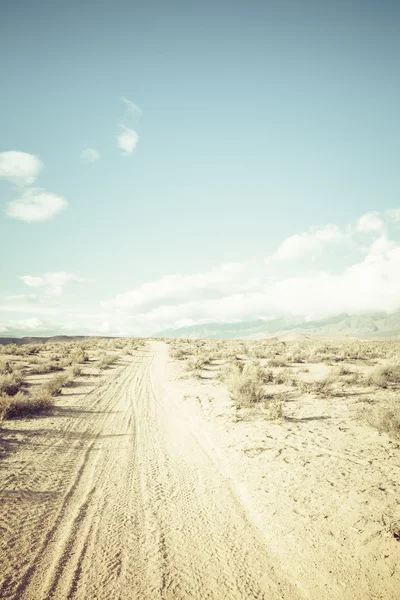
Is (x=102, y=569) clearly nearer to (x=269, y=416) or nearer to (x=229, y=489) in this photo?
(x=229, y=489)

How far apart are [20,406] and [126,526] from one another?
6767 mm

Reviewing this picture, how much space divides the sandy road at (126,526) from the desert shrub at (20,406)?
1.70m

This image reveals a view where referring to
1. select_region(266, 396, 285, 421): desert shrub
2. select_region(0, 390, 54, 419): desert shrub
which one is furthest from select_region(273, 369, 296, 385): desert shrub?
select_region(0, 390, 54, 419): desert shrub

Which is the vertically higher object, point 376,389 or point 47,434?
point 47,434

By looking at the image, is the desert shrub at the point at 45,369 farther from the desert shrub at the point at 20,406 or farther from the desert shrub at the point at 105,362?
the desert shrub at the point at 20,406

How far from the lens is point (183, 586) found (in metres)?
3.26

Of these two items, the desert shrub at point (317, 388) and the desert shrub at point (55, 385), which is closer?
the desert shrub at point (317, 388)

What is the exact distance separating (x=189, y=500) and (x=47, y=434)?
4831mm

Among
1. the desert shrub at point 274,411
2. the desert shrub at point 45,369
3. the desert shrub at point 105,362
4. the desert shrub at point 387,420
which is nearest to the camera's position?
the desert shrub at point 387,420

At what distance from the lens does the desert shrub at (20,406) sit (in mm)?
8645

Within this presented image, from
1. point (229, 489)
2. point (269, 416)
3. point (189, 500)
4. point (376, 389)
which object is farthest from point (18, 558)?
point (376, 389)

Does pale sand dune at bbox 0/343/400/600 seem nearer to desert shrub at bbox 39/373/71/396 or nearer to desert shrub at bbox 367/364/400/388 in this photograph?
desert shrub at bbox 39/373/71/396

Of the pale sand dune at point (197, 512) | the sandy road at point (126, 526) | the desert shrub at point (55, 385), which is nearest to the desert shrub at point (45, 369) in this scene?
the desert shrub at point (55, 385)

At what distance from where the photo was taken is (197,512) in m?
4.61
